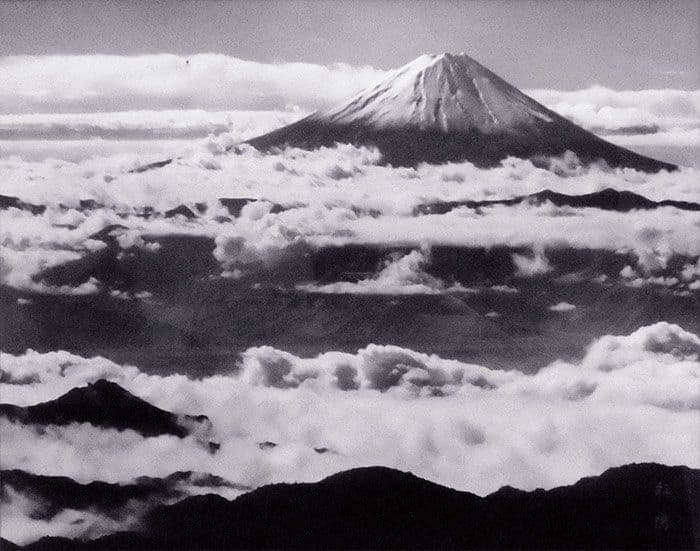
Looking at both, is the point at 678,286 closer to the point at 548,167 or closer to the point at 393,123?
the point at 548,167

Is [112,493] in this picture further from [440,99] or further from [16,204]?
[440,99]

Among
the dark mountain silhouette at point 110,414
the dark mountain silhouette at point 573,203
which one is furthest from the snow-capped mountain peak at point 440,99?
the dark mountain silhouette at point 110,414

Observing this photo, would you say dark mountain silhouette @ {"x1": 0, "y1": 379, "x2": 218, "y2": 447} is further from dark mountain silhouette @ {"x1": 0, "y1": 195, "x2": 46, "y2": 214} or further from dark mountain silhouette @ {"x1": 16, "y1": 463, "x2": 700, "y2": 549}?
dark mountain silhouette @ {"x1": 0, "y1": 195, "x2": 46, "y2": 214}

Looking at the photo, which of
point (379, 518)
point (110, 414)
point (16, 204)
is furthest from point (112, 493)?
point (16, 204)

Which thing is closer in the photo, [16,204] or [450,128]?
[16,204]

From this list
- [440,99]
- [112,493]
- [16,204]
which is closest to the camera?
[112,493]

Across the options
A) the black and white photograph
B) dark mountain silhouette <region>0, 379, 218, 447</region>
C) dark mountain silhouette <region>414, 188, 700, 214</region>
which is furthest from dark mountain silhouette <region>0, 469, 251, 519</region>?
dark mountain silhouette <region>414, 188, 700, 214</region>

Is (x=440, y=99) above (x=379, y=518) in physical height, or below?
above

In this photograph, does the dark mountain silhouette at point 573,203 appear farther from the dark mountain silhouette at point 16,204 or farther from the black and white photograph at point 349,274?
the dark mountain silhouette at point 16,204
